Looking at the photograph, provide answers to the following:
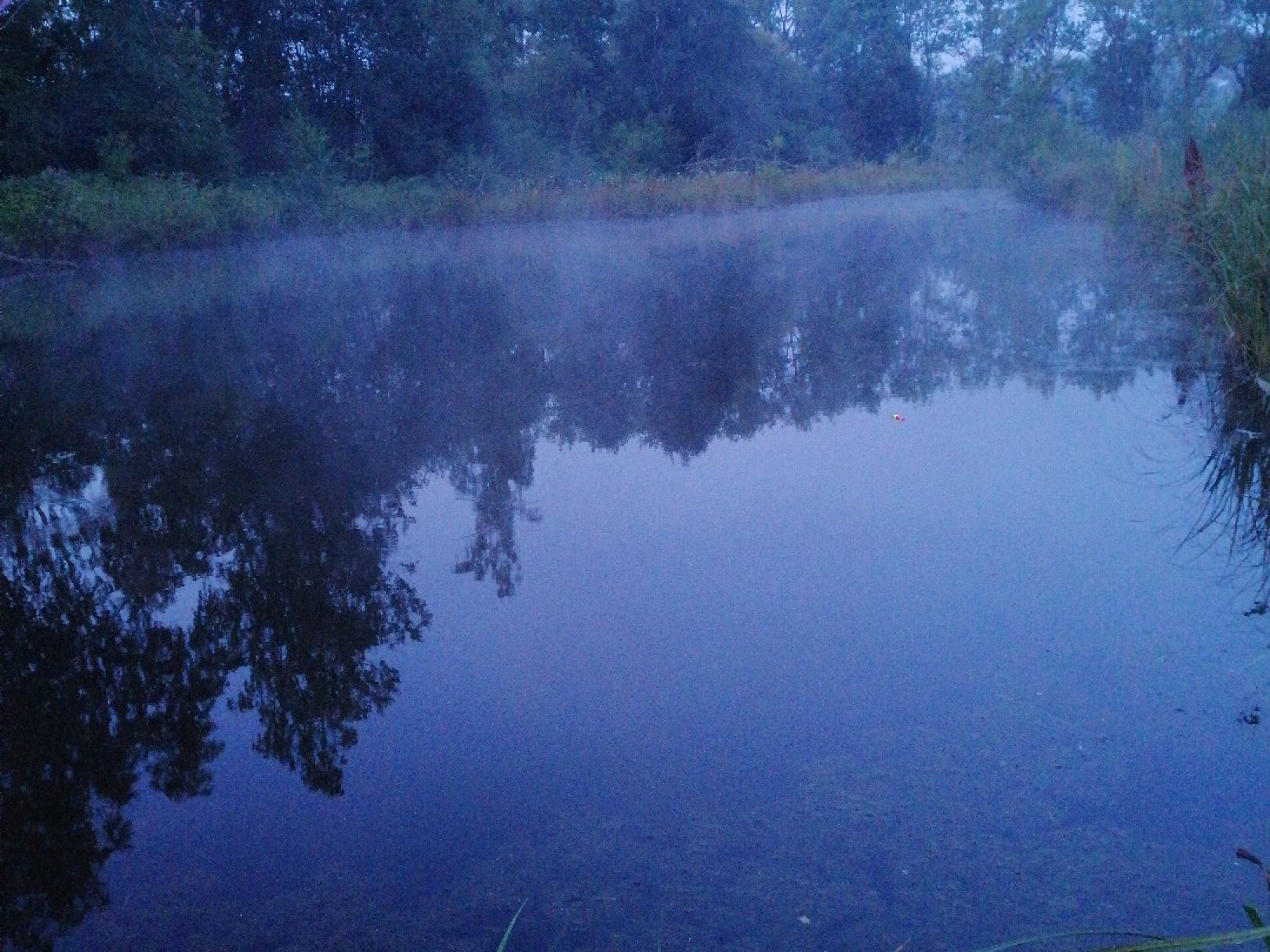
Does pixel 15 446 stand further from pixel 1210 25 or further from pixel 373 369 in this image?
pixel 1210 25

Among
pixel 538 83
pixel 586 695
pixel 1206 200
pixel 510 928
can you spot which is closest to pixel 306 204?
pixel 538 83

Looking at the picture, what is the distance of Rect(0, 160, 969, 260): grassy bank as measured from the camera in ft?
48.5

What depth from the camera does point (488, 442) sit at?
576cm

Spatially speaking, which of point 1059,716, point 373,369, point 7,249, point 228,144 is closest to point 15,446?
point 373,369

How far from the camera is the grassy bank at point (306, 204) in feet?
48.5

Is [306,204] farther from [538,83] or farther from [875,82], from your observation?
[875,82]

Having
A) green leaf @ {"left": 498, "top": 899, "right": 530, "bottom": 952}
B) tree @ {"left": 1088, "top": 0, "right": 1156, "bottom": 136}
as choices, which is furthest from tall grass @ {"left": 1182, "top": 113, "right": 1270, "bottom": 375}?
tree @ {"left": 1088, "top": 0, "right": 1156, "bottom": 136}

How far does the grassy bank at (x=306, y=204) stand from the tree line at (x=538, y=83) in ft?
3.93

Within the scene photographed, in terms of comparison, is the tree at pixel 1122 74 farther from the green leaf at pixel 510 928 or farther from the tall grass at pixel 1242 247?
the green leaf at pixel 510 928

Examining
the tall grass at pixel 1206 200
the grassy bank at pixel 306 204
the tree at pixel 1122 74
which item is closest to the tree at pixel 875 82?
the grassy bank at pixel 306 204

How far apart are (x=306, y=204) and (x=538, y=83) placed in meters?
11.2

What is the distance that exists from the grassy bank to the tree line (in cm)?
120

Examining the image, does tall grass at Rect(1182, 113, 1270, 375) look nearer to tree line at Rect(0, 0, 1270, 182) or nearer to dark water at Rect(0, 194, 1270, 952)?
dark water at Rect(0, 194, 1270, 952)

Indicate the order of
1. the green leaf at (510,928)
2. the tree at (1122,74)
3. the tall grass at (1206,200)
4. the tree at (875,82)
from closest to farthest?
the green leaf at (510,928), the tall grass at (1206,200), the tree at (1122,74), the tree at (875,82)
